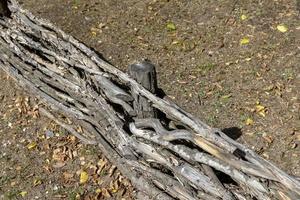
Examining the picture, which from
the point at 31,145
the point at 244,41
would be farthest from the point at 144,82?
the point at 244,41

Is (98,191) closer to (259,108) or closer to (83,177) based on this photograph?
(83,177)

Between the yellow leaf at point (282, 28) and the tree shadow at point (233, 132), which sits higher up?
the yellow leaf at point (282, 28)

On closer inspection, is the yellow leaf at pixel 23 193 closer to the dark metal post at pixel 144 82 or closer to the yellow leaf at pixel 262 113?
the dark metal post at pixel 144 82

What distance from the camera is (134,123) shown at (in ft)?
13.9

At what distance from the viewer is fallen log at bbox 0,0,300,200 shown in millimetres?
3387

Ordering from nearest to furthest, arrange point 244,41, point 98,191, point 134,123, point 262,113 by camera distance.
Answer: point 134,123, point 98,191, point 262,113, point 244,41

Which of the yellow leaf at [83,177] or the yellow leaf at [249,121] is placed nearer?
the yellow leaf at [83,177]

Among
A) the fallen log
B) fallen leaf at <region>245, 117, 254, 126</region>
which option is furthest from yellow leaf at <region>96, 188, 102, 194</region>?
fallen leaf at <region>245, 117, 254, 126</region>

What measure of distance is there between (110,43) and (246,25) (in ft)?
6.12

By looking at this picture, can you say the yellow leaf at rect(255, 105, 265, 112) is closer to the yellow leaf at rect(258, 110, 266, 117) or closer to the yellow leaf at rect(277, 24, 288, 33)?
the yellow leaf at rect(258, 110, 266, 117)

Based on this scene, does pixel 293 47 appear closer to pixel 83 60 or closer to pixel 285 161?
pixel 285 161

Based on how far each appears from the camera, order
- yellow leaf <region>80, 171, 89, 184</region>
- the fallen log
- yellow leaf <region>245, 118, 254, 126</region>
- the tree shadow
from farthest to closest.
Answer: yellow leaf <region>245, 118, 254, 126</region>
the tree shadow
yellow leaf <region>80, 171, 89, 184</region>
the fallen log

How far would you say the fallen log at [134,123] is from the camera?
3387 millimetres

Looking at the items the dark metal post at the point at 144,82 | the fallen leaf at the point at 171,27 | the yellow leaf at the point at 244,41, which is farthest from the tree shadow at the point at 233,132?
the fallen leaf at the point at 171,27
